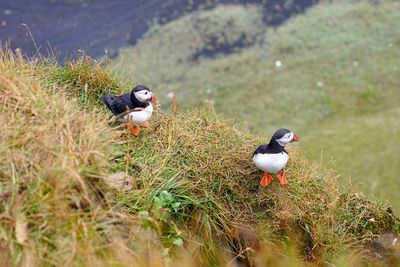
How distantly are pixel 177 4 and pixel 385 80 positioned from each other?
367 centimetres

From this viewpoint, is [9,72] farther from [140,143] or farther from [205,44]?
[205,44]

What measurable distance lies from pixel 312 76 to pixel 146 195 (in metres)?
5.57

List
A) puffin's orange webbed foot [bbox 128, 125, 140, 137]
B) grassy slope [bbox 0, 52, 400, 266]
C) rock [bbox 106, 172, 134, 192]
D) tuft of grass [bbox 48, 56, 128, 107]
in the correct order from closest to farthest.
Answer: grassy slope [bbox 0, 52, 400, 266]
rock [bbox 106, 172, 134, 192]
puffin's orange webbed foot [bbox 128, 125, 140, 137]
tuft of grass [bbox 48, 56, 128, 107]

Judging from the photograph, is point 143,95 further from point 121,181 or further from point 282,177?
point 282,177

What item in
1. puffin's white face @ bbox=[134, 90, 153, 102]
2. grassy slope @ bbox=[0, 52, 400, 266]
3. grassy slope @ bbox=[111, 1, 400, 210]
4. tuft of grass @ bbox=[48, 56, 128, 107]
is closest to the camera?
grassy slope @ bbox=[0, 52, 400, 266]

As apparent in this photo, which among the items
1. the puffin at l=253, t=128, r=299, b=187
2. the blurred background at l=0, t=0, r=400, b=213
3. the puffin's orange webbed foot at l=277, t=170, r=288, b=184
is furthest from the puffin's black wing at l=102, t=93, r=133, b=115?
the blurred background at l=0, t=0, r=400, b=213

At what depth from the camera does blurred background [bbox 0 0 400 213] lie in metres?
7.89

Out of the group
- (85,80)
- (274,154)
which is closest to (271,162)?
(274,154)

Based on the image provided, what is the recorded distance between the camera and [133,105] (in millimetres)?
4039

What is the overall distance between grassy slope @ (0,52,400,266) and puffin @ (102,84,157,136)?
0.58ft

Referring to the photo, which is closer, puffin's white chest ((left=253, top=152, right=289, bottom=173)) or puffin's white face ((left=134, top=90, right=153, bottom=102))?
puffin's white chest ((left=253, top=152, right=289, bottom=173))

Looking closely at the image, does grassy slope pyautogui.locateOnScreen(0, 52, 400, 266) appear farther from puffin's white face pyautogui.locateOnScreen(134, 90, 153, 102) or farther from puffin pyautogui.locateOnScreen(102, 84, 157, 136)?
puffin's white face pyautogui.locateOnScreen(134, 90, 153, 102)

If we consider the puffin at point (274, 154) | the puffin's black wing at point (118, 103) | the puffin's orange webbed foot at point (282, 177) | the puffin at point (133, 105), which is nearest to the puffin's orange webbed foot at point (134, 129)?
the puffin at point (133, 105)

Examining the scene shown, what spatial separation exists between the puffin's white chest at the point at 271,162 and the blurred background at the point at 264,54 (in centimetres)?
348
